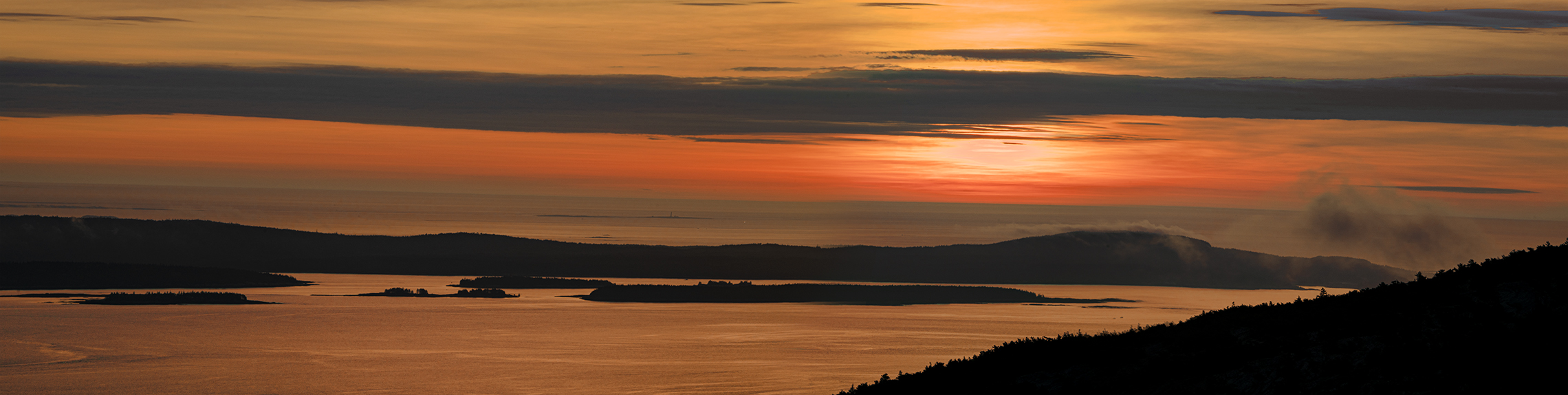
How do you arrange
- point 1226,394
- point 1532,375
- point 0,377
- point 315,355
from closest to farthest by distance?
point 1532,375
point 1226,394
point 0,377
point 315,355

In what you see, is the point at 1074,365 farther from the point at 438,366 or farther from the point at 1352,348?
the point at 438,366

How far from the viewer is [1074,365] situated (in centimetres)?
2683

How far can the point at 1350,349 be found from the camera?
2255 cm

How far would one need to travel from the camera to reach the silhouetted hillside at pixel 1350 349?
20.5m

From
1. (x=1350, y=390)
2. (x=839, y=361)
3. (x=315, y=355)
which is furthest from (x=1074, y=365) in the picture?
(x=315, y=355)

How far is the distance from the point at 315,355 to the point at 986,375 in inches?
7446

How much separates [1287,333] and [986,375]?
7.14m

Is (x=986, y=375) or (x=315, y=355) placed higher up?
(x=315, y=355)

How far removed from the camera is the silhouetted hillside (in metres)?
20.5

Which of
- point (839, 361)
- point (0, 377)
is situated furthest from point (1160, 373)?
point (0, 377)

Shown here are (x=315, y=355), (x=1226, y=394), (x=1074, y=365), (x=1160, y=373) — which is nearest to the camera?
(x=1226, y=394)

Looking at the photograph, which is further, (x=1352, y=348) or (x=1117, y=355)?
(x=1117, y=355)

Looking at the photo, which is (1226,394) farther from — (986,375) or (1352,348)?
(986,375)

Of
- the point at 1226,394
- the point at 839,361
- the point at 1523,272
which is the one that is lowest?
the point at 1226,394
